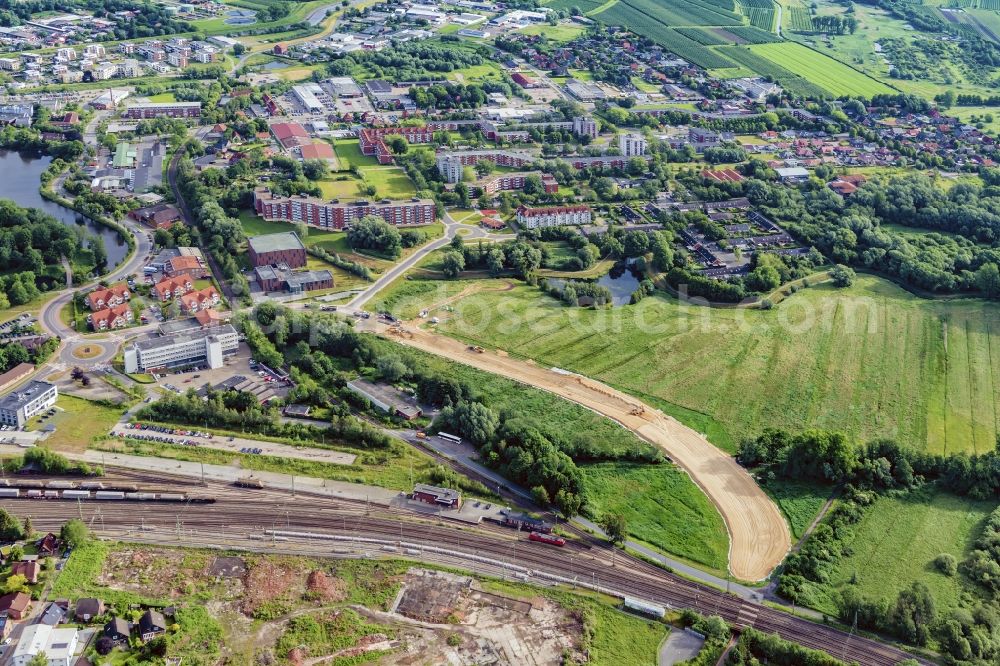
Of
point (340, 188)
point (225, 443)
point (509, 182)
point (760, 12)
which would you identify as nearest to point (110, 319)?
point (225, 443)

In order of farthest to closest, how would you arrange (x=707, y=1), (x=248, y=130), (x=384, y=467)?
(x=707, y=1), (x=248, y=130), (x=384, y=467)

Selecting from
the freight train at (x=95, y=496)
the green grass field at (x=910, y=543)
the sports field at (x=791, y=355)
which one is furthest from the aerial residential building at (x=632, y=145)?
the freight train at (x=95, y=496)

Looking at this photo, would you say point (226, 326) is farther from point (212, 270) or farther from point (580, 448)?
point (580, 448)

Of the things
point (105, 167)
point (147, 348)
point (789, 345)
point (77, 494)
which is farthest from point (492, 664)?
point (105, 167)

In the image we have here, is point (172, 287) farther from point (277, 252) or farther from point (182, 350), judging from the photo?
point (182, 350)

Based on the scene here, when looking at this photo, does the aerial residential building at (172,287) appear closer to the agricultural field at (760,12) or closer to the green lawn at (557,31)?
the green lawn at (557,31)

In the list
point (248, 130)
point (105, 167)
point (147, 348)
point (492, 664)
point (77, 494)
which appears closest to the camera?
point (492, 664)
